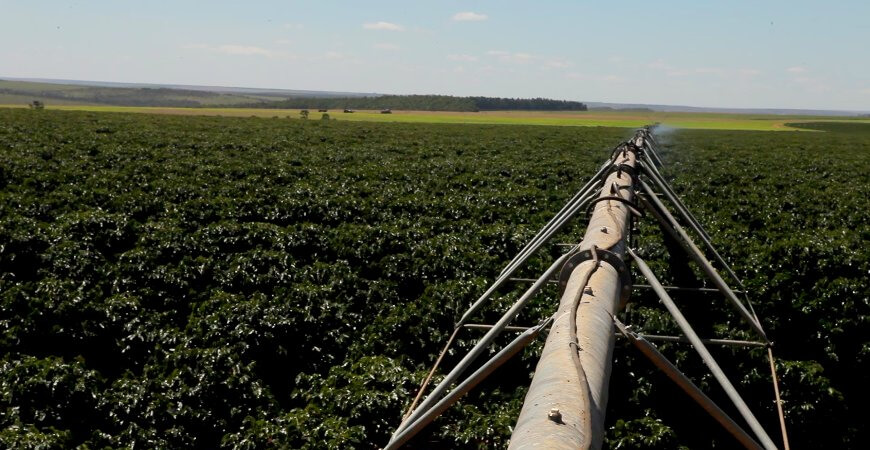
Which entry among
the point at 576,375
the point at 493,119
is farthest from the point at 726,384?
the point at 493,119

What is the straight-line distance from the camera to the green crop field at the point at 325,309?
887 centimetres

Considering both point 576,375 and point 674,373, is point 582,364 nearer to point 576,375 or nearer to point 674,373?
point 576,375

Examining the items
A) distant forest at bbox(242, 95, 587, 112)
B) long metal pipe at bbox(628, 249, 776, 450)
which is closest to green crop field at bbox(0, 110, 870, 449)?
long metal pipe at bbox(628, 249, 776, 450)

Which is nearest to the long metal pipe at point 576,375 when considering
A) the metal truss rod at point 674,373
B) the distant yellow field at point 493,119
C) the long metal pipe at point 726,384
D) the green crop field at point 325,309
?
the metal truss rod at point 674,373

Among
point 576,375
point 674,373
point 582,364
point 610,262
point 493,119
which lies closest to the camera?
point 576,375

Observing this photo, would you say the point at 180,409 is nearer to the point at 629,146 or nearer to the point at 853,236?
the point at 629,146

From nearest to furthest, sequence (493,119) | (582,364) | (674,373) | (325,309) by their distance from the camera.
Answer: (582,364), (674,373), (325,309), (493,119)

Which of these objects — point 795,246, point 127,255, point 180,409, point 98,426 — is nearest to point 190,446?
point 180,409

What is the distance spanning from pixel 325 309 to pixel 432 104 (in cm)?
14808

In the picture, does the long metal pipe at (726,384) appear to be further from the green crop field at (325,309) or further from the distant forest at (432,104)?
the distant forest at (432,104)

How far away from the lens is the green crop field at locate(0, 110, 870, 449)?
A: 349 inches

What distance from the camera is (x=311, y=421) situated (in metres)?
8.79

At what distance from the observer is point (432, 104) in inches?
6152

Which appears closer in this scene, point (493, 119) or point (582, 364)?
point (582, 364)
